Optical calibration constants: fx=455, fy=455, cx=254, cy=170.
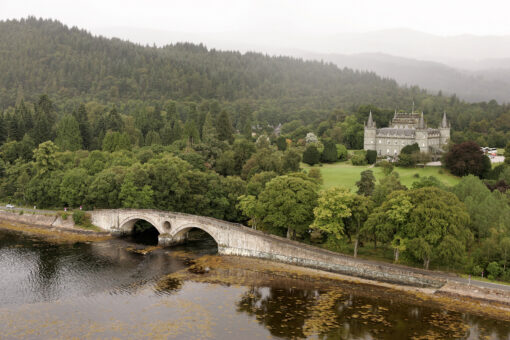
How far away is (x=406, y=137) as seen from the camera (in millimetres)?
95812

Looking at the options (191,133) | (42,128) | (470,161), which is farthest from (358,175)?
(42,128)

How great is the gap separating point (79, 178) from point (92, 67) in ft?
410

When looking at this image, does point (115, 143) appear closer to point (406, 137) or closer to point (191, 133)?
point (191, 133)

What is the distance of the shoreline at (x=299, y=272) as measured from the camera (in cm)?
3848

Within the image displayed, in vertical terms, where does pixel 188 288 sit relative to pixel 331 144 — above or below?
below

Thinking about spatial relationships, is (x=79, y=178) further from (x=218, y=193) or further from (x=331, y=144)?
(x=331, y=144)

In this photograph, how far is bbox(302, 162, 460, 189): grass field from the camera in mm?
76625

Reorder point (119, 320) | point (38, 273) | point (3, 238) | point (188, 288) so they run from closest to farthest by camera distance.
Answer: point (119, 320)
point (188, 288)
point (38, 273)
point (3, 238)

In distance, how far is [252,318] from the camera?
37.0 metres

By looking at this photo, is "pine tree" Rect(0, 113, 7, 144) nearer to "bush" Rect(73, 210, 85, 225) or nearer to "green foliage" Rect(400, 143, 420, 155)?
"bush" Rect(73, 210, 85, 225)

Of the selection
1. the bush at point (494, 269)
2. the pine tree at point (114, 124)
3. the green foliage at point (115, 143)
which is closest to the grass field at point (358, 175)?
the bush at point (494, 269)

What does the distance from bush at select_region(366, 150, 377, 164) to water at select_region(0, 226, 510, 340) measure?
5203cm

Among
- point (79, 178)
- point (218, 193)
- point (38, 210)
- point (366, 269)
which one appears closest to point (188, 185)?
point (218, 193)

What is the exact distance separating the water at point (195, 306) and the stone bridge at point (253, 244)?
241 centimetres
